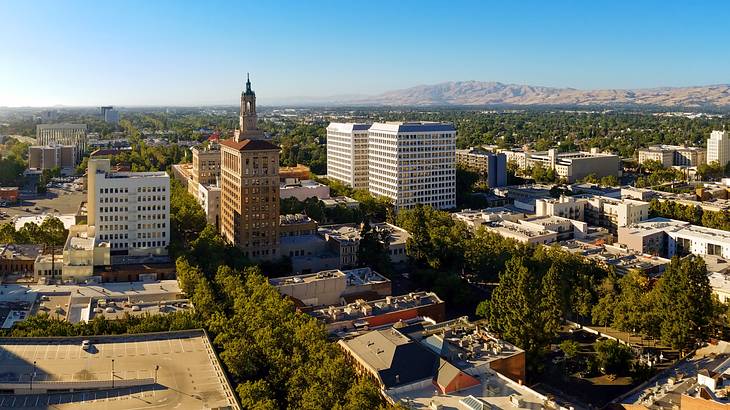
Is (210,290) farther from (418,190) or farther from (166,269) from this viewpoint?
(418,190)

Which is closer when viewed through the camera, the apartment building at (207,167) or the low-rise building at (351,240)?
the low-rise building at (351,240)

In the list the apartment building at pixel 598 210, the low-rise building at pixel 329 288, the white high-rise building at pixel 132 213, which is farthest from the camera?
the apartment building at pixel 598 210

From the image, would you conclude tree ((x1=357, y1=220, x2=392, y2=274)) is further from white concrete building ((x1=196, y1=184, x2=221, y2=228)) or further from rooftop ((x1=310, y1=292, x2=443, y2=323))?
white concrete building ((x1=196, y1=184, x2=221, y2=228))

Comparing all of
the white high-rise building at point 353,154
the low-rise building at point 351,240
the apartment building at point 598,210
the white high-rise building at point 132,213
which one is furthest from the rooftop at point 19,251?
the apartment building at point 598,210

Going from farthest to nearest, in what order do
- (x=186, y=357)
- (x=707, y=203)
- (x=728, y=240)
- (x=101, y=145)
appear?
(x=101, y=145), (x=707, y=203), (x=728, y=240), (x=186, y=357)

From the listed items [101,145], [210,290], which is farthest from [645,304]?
[101,145]

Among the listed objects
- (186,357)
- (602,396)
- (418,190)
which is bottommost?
(602,396)

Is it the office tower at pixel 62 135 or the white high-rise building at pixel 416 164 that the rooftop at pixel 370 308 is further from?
the office tower at pixel 62 135

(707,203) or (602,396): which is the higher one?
(707,203)
